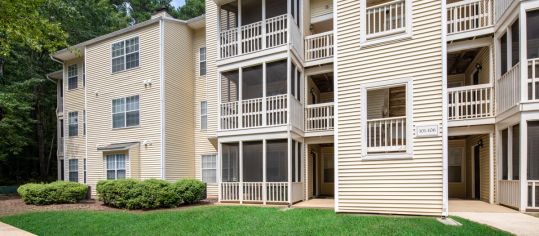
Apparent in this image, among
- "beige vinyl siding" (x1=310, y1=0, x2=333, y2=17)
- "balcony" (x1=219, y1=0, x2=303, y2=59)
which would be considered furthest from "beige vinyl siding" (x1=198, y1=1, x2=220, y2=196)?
"beige vinyl siding" (x1=310, y1=0, x2=333, y2=17)

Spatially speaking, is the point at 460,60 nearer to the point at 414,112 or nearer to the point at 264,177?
the point at 414,112

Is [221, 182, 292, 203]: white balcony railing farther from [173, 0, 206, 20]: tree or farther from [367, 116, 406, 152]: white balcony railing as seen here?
[173, 0, 206, 20]: tree

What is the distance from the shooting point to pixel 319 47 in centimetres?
1336

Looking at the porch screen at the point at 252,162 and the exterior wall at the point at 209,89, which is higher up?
the exterior wall at the point at 209,89

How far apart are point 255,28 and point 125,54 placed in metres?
8.09

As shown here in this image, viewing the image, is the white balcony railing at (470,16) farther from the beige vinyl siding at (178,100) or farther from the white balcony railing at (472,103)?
the beige vinyl siding at (178,100)

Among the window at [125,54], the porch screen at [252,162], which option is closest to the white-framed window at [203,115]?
the window at [125,54]

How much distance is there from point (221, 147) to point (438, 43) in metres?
7.97

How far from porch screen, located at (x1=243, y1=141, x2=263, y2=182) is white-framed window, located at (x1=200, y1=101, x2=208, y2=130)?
483cm

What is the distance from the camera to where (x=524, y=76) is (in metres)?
9.26

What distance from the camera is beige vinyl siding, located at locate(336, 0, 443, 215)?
27.7 ft

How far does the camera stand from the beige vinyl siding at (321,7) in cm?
1447

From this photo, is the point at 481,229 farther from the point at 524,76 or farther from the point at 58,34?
the point at 58,34

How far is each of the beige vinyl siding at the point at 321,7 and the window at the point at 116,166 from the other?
1121cm
